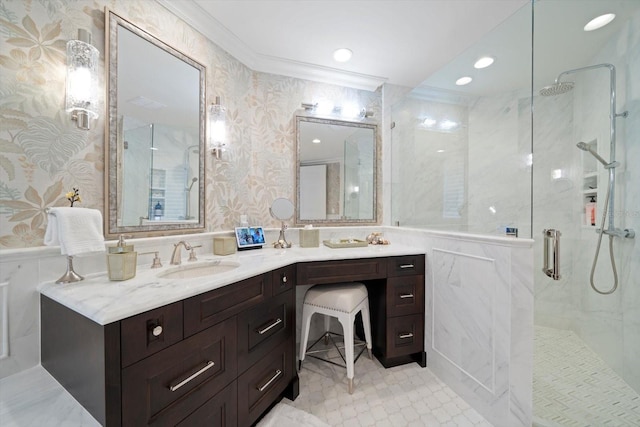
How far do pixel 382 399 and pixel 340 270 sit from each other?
816 millimetres

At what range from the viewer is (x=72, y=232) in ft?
3.00

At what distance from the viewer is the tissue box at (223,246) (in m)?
1.61

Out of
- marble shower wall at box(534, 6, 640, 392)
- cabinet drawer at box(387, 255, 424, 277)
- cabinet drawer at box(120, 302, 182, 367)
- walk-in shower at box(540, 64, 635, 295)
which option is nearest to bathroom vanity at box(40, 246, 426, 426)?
cabinet drawer at box(120, 302, 182, 367)

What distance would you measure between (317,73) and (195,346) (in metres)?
2.15

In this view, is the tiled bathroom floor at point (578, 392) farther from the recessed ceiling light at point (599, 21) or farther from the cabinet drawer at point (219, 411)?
the recessed ceiling light at point (599, 21)

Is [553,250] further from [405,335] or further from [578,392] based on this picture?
[405,335]

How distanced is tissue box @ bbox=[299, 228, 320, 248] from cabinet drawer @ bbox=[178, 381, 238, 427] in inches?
42.1

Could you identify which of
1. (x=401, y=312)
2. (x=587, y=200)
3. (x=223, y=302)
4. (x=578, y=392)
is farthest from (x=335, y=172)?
(x=578, y=392)

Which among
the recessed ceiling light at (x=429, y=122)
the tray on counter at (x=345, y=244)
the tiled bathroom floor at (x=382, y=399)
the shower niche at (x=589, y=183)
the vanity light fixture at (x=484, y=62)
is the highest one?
the vanity light fixture at (x=484, y=62)

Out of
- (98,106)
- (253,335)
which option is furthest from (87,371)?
(98,106)

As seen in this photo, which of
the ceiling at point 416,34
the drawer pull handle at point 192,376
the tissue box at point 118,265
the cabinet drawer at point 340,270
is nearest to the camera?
the drawer pull handle at point 192,376

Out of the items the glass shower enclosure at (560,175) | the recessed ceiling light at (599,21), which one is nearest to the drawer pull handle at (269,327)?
the glass shower enclosure at (560,175)

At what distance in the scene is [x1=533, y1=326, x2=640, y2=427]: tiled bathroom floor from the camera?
1250mm

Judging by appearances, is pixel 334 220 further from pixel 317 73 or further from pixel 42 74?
pixel 42 74
